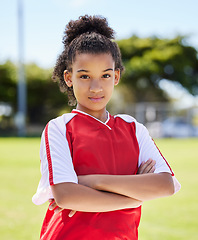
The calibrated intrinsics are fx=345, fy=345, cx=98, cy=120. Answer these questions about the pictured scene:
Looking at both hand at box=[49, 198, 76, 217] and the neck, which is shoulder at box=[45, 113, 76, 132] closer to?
the neck

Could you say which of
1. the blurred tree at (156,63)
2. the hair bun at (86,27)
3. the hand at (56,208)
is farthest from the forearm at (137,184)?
the blurred tree at (156,63)

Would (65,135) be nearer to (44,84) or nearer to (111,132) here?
(111,132)

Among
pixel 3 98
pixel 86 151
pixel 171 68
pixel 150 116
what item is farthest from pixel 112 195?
pixel 171 68

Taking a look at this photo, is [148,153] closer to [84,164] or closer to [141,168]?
[141,168]

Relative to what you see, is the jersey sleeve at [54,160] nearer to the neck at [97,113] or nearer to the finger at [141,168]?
the neck at [97,113]

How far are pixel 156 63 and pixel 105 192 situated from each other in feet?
89.4

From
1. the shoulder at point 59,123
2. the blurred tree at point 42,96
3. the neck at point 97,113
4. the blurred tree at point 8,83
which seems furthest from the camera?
the blurred tree at point 42,96

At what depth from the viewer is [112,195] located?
1.32m

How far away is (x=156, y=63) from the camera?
91.0 ft

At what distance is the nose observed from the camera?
4.62 feet

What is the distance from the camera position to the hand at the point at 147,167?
1423 mm

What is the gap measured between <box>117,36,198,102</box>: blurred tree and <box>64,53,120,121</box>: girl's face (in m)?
26.1

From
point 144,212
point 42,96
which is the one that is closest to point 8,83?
point 42,96

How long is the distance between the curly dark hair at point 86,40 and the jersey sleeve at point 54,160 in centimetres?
31
